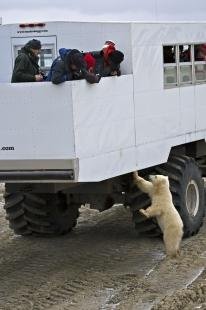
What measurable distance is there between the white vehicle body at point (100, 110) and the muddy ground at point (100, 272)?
1156 millimetres

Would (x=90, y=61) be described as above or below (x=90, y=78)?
above

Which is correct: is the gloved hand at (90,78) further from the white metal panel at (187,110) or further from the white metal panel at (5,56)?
the white metal panel at (187,110)

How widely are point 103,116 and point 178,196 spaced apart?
211cm

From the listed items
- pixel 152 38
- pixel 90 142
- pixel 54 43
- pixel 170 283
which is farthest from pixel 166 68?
pixel 170 283

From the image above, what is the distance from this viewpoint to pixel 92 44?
878cm

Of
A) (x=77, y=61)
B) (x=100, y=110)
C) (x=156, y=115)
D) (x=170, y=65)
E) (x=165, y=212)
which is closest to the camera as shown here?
(x=77, y=61)

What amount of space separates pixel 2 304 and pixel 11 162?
1.52 m

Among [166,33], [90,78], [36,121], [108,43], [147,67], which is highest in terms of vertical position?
[166,33]

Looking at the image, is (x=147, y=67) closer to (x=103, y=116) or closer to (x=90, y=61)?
(x=90, y=61)

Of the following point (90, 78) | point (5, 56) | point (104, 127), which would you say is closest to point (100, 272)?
point (104, 127)

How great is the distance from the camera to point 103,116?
7656 millimetres

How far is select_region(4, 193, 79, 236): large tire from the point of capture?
9758 millimetres

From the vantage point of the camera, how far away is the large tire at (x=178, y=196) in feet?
30.0

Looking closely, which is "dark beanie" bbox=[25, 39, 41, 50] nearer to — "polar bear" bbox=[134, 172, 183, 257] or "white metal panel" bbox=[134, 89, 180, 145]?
"white metal panel" bbox=[134, 89, 180, 145]
